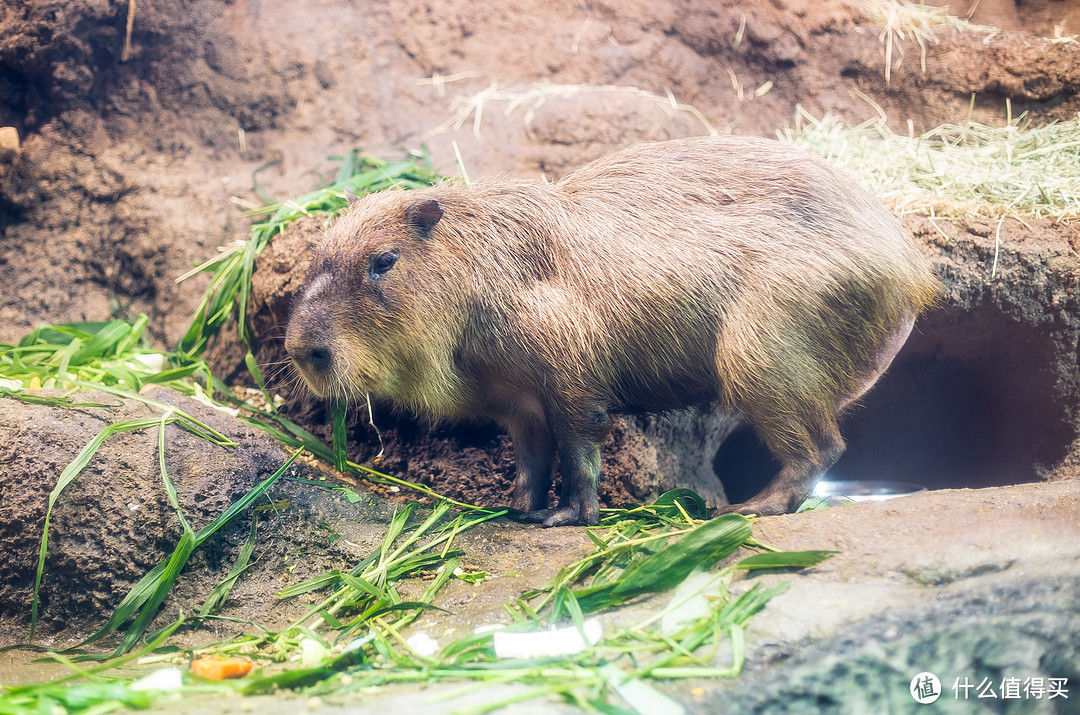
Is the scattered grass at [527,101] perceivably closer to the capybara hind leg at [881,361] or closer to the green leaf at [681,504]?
the capybara hind leg at [881,361]

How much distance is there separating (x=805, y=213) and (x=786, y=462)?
1.05m

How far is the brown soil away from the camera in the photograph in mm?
4004

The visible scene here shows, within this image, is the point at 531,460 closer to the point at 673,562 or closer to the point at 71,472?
the point at 673,562

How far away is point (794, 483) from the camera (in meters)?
3.21

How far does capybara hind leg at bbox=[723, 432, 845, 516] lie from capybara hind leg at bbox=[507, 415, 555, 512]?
0.90 meters

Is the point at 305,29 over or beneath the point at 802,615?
over

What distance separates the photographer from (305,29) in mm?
5145

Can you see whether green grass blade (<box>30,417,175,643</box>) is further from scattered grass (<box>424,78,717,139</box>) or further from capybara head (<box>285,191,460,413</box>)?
scattered grass (<box>424,78,717,139</box>)

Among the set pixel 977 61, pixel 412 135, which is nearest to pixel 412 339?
pixel 412 135

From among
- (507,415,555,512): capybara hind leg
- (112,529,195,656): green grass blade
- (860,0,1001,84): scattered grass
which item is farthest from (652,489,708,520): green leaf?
(860,0,1001,84): scattered grass

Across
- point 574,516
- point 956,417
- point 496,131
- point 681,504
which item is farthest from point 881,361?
point 496,131

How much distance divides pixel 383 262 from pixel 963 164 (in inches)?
134

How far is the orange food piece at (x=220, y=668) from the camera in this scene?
235cm

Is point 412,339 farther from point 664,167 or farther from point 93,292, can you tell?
point 93,292
